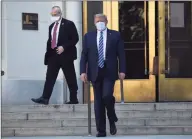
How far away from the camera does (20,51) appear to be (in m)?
10.9

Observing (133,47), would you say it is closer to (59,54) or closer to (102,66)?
(59,54)

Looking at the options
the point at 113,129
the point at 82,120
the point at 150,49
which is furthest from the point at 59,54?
the point at 150,49

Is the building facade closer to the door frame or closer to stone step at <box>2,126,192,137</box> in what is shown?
the door frame

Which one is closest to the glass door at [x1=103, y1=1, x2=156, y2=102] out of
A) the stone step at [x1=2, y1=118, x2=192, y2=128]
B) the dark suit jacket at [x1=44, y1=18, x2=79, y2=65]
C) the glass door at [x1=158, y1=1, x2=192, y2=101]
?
the glass door at [x1=158, y1=1, x2=192, y2=101]

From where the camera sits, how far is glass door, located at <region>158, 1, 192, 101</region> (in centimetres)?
1107

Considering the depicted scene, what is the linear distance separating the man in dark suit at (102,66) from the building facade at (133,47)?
2.72m

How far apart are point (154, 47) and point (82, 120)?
2.90 metres

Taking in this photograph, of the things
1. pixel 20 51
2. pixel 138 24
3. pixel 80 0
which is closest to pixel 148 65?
pixel 138 24

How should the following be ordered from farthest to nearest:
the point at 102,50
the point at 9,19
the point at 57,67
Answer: the point at 9,19 < the point at 57,67 < the point at 102,50

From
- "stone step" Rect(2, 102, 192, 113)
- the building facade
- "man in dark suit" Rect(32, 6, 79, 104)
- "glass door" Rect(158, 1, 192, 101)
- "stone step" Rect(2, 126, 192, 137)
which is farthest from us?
"glass door" Rect(158, 1, 192, 101)

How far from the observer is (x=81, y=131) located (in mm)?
8781

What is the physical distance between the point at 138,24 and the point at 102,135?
373cm

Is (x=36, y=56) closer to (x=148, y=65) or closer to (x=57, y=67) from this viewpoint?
(x=57, y=67)

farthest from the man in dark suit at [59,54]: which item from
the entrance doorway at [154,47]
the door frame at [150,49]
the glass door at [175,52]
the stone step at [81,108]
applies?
the glass door at [175,52]
